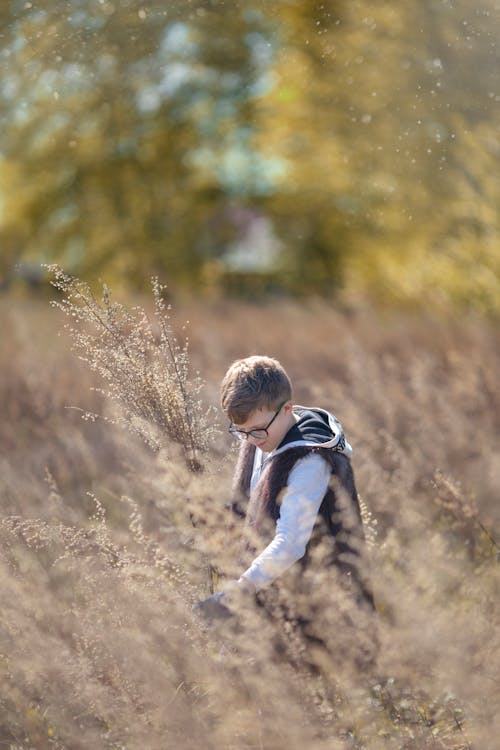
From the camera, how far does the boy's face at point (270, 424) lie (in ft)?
6.84

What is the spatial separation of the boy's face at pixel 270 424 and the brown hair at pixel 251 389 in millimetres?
15

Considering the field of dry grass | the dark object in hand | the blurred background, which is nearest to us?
the field of dry grass

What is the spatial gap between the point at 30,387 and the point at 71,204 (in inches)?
344

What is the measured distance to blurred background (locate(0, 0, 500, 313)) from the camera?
16.1 ft

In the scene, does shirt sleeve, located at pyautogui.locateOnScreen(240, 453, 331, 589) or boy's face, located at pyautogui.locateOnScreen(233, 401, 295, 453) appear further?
boy's face, located at pyautogui.locateOnScreen(233, 401, 295, 453)

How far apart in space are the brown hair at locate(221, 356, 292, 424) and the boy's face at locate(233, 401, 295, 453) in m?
0.02

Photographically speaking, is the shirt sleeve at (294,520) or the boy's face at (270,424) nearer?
the shirt sleeve at (294,520)

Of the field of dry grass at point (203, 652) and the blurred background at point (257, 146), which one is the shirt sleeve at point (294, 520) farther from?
the blurred background at point (257, 146)

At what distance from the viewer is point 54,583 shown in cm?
250

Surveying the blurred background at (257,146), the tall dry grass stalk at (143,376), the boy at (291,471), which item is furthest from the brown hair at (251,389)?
the blurred background at (257,146)

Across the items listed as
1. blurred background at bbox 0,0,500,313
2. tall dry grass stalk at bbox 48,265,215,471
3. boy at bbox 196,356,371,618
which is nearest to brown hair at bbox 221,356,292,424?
boy at bbox 196,356,371,618

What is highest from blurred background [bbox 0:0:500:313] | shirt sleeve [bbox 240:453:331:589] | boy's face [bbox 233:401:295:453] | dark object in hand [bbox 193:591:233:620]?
boy's face [bbox 233:401:295:453]

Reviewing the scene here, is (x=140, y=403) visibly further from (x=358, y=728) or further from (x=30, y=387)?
(x=30, y=387)

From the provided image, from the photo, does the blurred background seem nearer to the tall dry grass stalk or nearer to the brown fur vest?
the tall dry grass stalk
